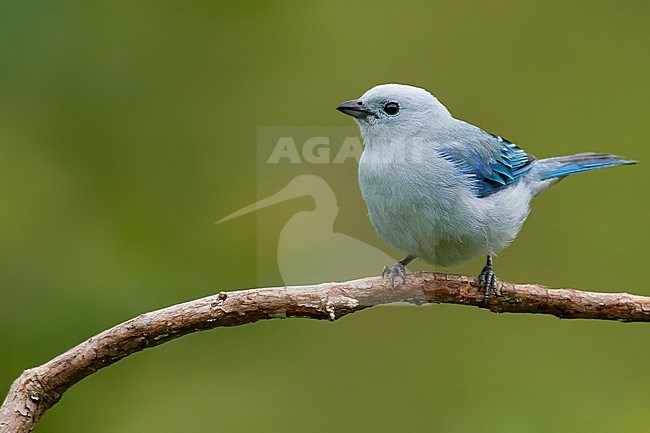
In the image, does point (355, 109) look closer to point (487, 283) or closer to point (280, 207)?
point (487, 283)

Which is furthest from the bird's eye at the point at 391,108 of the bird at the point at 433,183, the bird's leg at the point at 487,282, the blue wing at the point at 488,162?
the bird's leg at the point at 487,282

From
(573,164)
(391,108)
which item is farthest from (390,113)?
(573,164)

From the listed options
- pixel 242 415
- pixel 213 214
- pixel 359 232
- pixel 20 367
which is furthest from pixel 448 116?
pixel 20 367

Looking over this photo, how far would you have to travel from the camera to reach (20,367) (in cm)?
384

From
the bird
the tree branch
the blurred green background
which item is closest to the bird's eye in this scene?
the bird

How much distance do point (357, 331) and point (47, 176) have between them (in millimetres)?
2179

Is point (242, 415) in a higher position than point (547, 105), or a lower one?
lower

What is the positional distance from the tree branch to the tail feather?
130 centimetres

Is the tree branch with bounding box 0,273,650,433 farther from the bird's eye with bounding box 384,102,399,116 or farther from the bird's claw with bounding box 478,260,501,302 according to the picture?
the bird's eye with bounding box 384,102,399,116

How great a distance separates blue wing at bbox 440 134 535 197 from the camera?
13.0 ft

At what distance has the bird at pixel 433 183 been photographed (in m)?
3.74

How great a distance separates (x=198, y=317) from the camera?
3029 mm

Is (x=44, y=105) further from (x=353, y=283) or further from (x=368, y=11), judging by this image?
(x=368, y=11)

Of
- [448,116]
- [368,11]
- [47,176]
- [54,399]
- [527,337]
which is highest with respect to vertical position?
[368,11]
